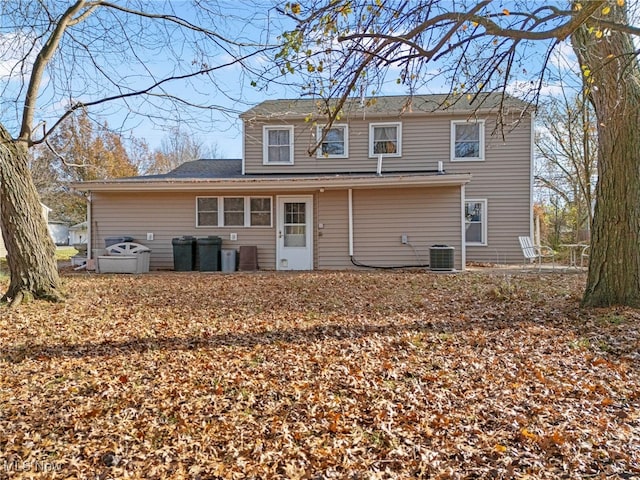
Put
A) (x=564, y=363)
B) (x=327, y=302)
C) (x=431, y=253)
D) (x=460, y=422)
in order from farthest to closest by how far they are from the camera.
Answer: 1. (x=431, y=253)
2. (x=327, y=302)
3. (x=564, y=363)
4. (x=460, y=422)

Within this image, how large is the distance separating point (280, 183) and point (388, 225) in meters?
3.28

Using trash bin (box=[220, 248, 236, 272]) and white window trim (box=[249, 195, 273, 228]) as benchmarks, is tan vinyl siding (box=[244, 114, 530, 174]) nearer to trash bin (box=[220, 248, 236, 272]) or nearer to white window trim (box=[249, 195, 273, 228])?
white window trim (box=[249, 195, 273, 228])

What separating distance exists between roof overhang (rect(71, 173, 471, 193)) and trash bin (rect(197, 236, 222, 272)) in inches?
56.3

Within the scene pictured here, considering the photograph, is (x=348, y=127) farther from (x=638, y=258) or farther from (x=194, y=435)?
(x=194, y=435)

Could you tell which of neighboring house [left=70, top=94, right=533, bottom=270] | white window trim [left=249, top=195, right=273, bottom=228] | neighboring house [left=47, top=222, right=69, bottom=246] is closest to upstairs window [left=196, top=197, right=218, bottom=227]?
neighboring house [left=70, top=94, right=533, bottom=270]

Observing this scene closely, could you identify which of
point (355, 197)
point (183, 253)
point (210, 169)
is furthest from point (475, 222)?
point (210, 169)

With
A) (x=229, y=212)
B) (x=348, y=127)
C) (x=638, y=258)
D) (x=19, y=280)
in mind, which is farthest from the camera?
(x=348, y=127)

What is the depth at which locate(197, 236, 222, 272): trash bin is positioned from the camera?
36.4 feet

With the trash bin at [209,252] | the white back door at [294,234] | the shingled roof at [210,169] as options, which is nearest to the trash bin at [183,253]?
the trash bin at [209,252]

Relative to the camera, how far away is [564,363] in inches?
148

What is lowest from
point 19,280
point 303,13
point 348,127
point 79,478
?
point 79,478

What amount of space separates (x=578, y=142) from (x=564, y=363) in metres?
14.6

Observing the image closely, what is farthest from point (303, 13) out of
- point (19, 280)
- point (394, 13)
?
point (19, 280)

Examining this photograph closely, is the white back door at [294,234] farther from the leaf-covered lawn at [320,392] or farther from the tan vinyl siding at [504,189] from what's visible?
the leaf-covered lawn at [320,392]
